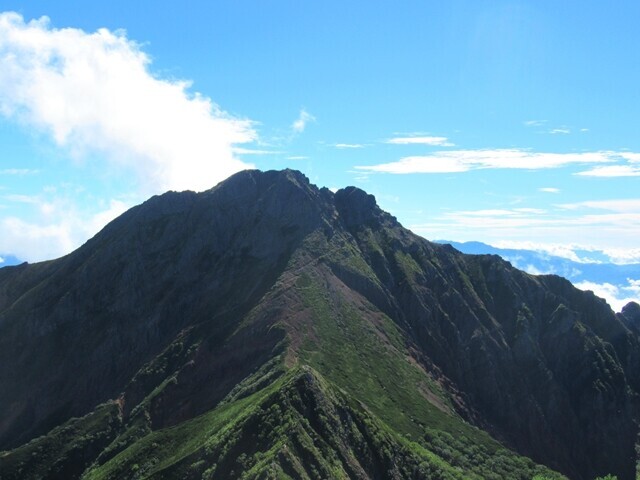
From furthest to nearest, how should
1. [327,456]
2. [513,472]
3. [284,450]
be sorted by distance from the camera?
[513,472], [327,456], [284,450]

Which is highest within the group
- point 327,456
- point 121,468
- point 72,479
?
point 327,456

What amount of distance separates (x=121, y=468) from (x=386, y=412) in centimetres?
8838

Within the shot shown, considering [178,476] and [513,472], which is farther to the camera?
[513,472]

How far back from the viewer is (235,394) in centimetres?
19388

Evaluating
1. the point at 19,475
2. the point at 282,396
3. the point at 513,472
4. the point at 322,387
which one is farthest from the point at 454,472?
the point at 19,475

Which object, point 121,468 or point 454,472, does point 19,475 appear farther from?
point 454,472

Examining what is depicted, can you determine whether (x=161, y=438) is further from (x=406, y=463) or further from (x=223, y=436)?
(x=406, y=463)

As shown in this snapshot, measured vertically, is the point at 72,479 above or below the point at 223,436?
below

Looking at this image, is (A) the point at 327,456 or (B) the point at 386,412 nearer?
(A) the point at 327,456

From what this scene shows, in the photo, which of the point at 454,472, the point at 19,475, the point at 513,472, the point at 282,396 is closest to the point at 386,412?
the point at 454,472

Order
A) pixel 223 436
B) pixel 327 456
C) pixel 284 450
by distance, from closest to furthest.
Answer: pixel 284 450, pixel 327 456, pixel 223 436

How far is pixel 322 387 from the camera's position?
14638 cm

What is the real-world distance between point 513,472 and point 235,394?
10188cm

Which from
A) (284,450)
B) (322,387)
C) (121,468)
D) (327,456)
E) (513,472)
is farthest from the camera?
(513,472)
